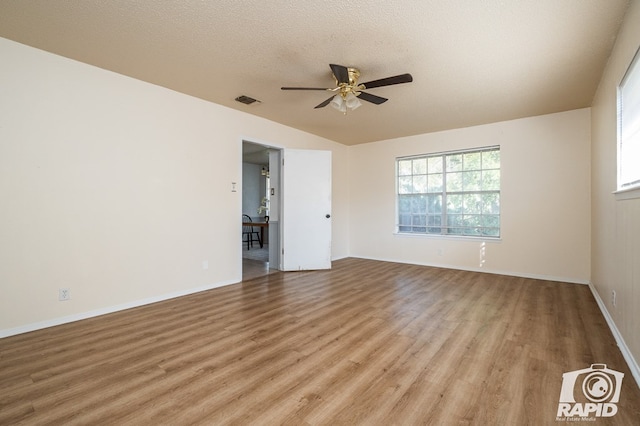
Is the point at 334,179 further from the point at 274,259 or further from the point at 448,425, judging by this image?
the point at 448,425

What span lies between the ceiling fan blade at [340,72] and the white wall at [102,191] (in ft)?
6.96

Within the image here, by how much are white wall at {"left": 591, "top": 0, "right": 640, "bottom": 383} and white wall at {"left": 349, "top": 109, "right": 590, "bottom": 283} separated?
16.7 inches

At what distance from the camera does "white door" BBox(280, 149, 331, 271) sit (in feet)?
16.5

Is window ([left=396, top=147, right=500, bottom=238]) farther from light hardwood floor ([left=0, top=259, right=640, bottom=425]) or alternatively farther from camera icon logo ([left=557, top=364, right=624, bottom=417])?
camera icon logo ([left=557, top=364, right=624, bottom=417])

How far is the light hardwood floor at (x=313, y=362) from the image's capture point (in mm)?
1534

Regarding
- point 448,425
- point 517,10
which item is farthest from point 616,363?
point 517,10

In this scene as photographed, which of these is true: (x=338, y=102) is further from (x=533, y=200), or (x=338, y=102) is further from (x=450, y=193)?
(x=533, y=200)

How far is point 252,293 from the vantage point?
375cm

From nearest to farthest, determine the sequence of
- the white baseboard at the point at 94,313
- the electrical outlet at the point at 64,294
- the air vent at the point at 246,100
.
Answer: the white baseboard at the point at 94,313, the electrical outlet at the point at 64,294, the air vent at the point at 246,100

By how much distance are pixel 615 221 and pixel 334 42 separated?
293 cm

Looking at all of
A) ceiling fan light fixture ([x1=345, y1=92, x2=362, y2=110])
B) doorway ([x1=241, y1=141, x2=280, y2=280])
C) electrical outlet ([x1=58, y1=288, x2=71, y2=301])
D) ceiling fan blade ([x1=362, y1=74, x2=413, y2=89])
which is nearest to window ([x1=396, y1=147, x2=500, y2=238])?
doorway ([x1=241, y1=141, x2=280, y2=280])

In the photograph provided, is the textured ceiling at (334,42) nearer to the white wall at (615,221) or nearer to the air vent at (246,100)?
the air vent at (246,100)

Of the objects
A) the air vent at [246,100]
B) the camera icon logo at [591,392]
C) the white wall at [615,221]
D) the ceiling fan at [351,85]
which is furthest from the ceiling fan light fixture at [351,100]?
the camera icon logo at [591,392]

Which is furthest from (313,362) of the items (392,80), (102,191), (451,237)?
(451,237)
